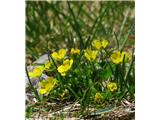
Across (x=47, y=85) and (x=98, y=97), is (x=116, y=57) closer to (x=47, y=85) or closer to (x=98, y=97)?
(x=98, y=97)

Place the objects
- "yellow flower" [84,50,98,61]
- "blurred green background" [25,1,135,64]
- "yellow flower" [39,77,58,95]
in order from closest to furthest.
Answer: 1. "yellow flower" [39,77,58,95]
2. "yellow flower" [84,50,98,61]
3. "blurred green background" [25,1,135,64]

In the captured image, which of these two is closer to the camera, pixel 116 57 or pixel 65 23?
pixel 116 57

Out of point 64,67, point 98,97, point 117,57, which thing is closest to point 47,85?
point 64,67

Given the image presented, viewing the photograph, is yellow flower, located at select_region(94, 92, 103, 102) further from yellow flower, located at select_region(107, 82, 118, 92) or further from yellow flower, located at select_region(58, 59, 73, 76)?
yellow flower, located at select_region(58, 59, 73, 76)

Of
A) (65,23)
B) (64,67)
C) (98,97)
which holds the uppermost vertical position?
(65,23)

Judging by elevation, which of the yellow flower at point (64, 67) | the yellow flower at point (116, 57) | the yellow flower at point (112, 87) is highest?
the yellow flower at point (116, 57)

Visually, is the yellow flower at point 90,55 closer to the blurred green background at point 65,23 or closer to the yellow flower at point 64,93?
the yellow flower at point 64,93

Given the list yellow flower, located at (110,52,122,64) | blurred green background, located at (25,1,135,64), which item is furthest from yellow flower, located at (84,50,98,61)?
blurred green background, located at (25,1,135,64)

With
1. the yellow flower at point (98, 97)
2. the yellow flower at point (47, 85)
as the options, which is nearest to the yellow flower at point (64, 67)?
the yellow flower at point (47, 85)
